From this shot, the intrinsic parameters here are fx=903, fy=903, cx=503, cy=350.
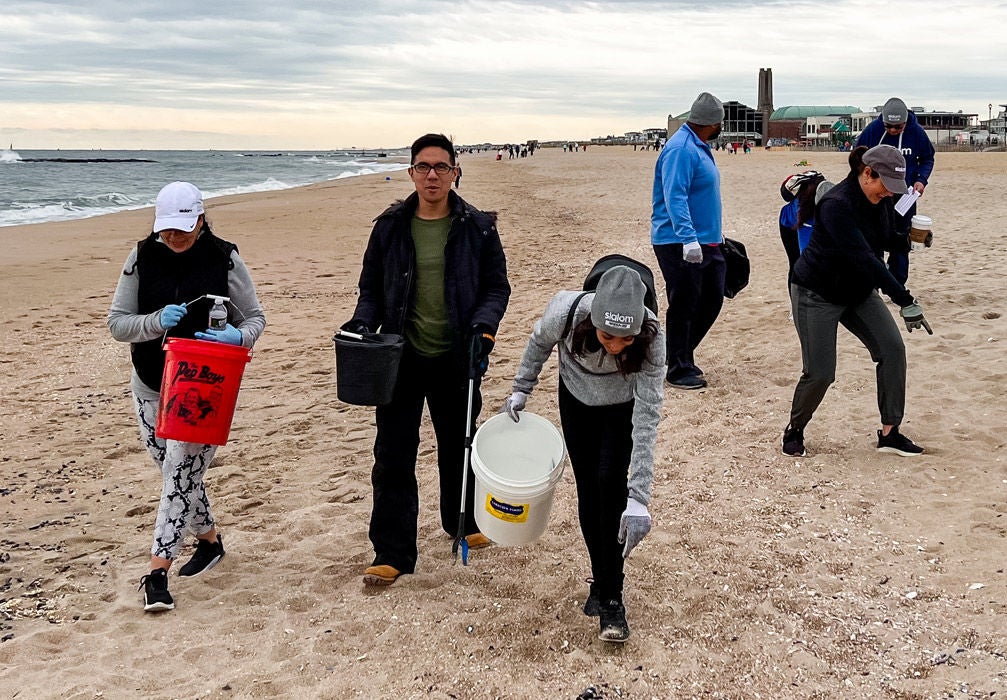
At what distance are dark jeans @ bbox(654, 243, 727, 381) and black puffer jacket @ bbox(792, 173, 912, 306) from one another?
4.79 feet

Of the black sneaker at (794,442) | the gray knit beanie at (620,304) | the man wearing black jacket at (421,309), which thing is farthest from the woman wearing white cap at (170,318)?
the black sneaker at (794,442)

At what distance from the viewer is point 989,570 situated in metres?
3.88

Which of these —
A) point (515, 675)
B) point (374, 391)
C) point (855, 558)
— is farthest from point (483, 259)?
point (855, 558)

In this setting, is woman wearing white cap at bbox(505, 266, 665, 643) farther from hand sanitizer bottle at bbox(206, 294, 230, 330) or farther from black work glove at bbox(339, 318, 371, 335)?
hand sanitizer bottle at bbox(206, 294, 230, 330)

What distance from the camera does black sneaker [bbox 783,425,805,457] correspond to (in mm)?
5320

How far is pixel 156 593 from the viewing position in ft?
12.4

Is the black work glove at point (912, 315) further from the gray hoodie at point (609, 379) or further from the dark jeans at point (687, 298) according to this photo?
the gray hoodie at point (609, 379)

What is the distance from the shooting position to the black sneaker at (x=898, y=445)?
5.19 metres

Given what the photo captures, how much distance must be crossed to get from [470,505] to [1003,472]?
288 centimetres

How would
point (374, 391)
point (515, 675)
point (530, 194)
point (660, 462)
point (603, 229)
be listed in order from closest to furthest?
1. point (515, 675)
2. point (374, 391)
3. point (660, 462)
4. point (603, 229)
5. point (530, 194)

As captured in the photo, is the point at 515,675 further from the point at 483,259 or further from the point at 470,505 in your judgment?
the point at 483,259

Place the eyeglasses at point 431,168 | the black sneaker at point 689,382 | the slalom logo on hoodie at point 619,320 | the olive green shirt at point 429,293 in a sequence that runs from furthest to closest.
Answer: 1. the black sneaker at point 689,382
2. the olive green shirt at point 429,293
3. the eyeglasses at point 431,168
4. the slalom logo on hoodie at point 619,320

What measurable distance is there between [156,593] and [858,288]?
3826 mm

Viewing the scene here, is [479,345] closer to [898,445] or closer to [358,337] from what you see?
[358,337]
